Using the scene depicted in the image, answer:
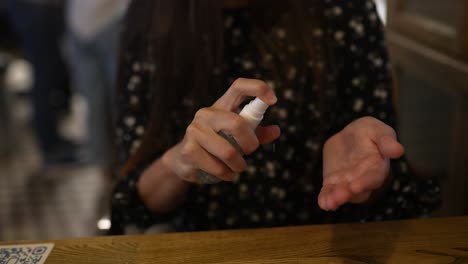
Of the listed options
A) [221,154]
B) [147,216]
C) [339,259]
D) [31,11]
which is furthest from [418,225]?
[31,11]

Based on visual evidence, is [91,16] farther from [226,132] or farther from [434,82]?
[226,132]

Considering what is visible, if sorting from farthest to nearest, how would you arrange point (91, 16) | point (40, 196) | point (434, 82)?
point (40, 196) → point (91, 16) → point (434, 82)

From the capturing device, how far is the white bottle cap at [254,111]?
1.23ft

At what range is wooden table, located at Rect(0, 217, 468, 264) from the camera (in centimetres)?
42

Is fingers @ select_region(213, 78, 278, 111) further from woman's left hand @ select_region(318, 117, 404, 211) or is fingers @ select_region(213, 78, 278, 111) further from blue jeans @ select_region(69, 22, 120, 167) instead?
blue jeans @ select_region(69, 22, 120, 167)

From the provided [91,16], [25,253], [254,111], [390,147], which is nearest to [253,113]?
[254,111]

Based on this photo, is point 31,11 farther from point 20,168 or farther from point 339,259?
point 339,259

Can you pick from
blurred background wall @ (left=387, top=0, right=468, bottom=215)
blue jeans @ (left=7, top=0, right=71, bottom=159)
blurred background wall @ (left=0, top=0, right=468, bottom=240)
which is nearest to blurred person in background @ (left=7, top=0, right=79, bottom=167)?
blue jeans @ (left=7, top=0, right=71, bottom=159)

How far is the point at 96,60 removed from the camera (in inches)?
54.9

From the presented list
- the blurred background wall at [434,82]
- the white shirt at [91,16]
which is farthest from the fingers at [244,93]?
the white shirt at [91,16]

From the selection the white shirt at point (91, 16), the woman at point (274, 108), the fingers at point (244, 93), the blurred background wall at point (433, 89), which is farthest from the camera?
the white shirt at point (91, 16)

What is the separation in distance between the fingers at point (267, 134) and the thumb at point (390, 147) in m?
0.08

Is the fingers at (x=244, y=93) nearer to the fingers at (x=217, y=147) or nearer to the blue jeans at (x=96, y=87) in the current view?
the fingers at (x=217, y=147)

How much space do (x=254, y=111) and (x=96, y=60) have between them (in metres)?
1.10
